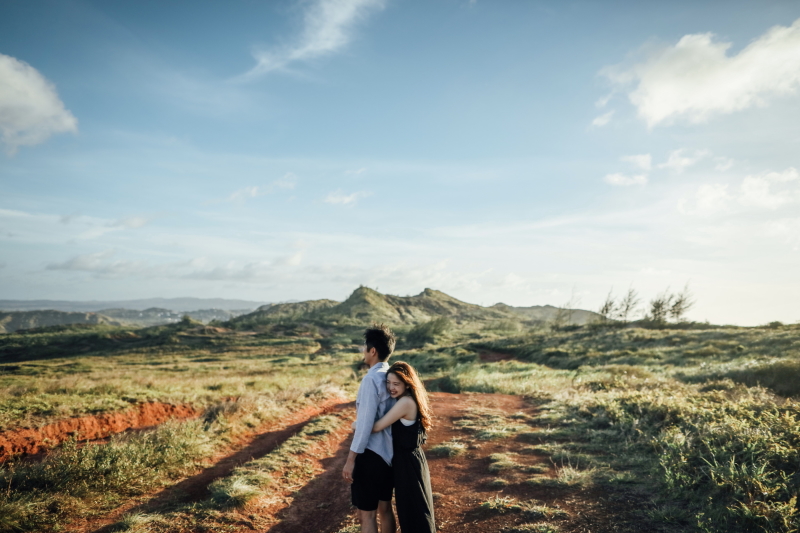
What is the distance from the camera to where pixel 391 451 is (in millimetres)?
3586

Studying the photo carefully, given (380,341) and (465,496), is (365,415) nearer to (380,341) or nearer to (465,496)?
(380,341)

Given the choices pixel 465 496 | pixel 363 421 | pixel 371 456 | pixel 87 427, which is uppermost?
pixel 363 421

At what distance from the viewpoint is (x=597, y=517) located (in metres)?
5.16

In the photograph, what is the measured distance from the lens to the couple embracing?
342 centimetres

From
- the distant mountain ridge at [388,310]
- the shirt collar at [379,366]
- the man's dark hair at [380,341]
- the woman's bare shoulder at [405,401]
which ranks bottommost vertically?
the distant mountain ridge at [388,310]

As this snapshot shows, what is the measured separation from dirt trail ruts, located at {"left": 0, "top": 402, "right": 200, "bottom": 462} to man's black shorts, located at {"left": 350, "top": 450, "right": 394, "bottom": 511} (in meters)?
7.30

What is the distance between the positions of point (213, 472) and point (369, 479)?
240 inches

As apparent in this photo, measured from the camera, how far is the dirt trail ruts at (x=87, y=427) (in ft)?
26.3

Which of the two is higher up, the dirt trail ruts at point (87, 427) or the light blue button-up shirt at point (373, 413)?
the light blue button-up shirt at point (373, 413)

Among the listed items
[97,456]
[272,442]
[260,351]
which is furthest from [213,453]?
[260,351]

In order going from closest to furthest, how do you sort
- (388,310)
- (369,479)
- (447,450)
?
(369,479) → (447,450) → (388,310)

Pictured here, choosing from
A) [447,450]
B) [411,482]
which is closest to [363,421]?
[411,482]

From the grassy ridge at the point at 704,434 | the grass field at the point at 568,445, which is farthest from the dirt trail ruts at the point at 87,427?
the grassy ridge at the point at 704,434

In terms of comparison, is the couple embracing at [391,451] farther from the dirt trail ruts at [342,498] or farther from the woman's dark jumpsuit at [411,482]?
the dirt trail ruts at [342,498]
